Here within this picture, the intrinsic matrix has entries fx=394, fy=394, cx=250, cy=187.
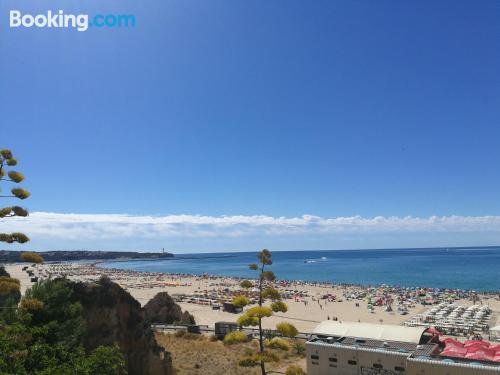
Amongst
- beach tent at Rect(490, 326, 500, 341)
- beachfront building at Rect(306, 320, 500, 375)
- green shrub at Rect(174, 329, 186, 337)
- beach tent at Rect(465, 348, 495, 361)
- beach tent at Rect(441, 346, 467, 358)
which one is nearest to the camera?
beachfront building at Rect(306, 320, 500, 375)

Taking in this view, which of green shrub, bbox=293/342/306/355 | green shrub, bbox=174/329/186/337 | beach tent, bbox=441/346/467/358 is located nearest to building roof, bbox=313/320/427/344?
beach tent, bbox=441/346/467/358

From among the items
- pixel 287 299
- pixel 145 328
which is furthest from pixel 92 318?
pixel 287 299

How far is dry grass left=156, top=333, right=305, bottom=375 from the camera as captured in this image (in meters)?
16.8

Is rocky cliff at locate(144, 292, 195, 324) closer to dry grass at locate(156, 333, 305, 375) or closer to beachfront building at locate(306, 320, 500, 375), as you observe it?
dry grass at locate(156, 333, 305, 375)

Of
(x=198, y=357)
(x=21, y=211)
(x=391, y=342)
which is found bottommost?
(x=198, y=357)

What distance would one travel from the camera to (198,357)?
739 inches

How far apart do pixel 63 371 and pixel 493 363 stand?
470 inches

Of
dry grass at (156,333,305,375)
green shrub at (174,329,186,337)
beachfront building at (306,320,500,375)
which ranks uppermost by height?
beachfront building at (306,320,500,375)

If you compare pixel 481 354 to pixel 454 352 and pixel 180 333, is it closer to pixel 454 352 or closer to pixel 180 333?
pixel 454 352

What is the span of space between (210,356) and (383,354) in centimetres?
876

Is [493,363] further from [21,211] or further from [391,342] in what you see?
[21,211]

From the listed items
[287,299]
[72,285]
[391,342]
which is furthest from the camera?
[287,299]

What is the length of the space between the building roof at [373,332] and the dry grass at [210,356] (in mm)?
2358

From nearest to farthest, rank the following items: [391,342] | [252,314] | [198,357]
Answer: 1. [252,314]
2. [391,342]
3. [198,357]
